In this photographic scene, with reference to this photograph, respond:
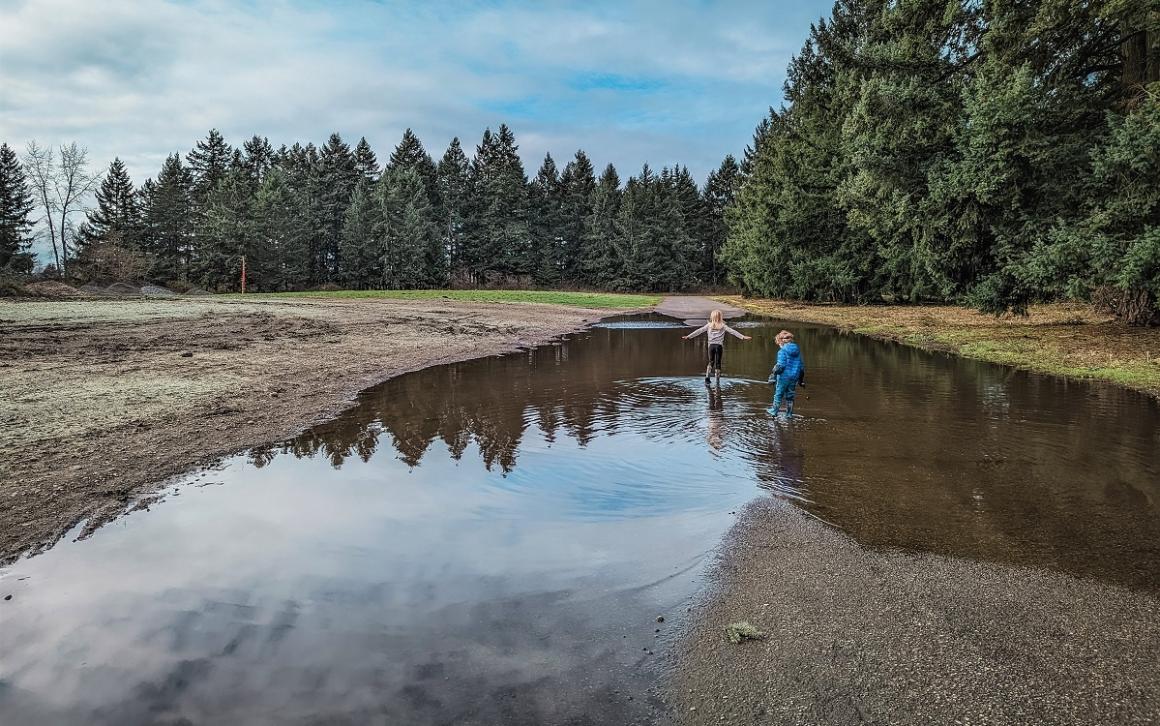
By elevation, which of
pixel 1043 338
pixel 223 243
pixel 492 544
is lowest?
pixel 492 544

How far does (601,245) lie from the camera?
80.0m

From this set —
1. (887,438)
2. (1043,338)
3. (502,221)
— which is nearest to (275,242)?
(502,221)

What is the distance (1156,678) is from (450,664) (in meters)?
3.38

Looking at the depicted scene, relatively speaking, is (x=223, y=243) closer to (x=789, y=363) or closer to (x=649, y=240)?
(x=649, y=240)

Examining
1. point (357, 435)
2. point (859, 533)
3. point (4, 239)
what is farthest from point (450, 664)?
point (4, 239)

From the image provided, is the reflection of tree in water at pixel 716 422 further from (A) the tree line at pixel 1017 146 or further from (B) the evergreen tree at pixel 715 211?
(B) the evergreen tree at pixel 715 211

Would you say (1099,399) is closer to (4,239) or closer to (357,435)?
(357,435)

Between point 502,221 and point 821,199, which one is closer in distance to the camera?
point 821,199

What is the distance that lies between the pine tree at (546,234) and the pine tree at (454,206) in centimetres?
882

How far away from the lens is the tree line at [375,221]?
60156 mm

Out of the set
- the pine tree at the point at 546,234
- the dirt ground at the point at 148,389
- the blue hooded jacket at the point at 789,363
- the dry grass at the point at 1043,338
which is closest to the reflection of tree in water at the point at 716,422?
the blue hooded jacket at the point at 789,363

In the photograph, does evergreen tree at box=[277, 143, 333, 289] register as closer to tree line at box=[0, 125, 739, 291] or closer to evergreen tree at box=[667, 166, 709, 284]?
tree line at box=[0, 125, 739, 291]

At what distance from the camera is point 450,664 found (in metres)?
3.24

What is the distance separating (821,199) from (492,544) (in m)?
40.1
